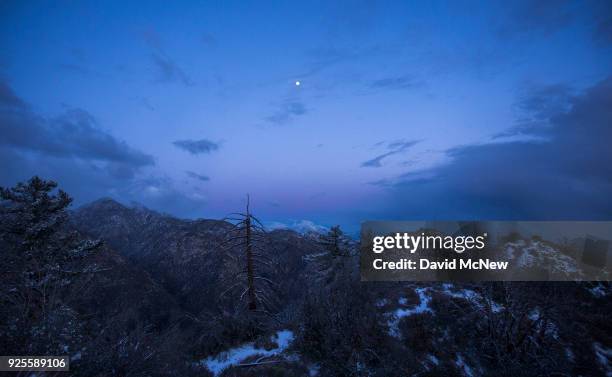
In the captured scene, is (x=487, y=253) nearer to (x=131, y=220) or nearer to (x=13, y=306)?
(x=13, y=306)

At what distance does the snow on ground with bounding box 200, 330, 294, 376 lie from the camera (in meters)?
8.58

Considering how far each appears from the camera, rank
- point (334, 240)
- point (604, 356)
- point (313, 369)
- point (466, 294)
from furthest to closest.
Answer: point (334, 240), point (466, 294), point (604, 356), point (313, 369)

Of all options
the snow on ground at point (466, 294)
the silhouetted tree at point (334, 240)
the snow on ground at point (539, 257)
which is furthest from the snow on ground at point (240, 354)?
the snow on ground at point (539, 257)

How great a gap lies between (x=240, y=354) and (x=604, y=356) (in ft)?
51.8

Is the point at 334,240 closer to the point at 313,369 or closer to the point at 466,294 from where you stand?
the point at 466,294

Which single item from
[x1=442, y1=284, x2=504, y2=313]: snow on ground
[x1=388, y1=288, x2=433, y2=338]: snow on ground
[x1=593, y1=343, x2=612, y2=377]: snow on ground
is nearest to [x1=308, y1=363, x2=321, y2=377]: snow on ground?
[x1=388, y1=288, x2=433, y2=338]: snow on ground

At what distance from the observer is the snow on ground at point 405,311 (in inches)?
476

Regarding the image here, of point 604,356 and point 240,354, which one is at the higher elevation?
point 240,354

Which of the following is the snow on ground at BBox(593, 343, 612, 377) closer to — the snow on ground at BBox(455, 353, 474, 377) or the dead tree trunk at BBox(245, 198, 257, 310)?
the snow on ground at BBox(455, 353, 474, 377)

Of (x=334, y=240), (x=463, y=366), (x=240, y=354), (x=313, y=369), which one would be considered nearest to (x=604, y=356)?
(x=463, y=366)

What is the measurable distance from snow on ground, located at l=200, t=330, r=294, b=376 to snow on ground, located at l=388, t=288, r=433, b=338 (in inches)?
207

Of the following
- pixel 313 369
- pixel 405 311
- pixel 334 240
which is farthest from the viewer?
pixel 334 240

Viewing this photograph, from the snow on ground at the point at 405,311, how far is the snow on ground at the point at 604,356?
6522 millimetres

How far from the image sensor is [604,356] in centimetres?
1097
